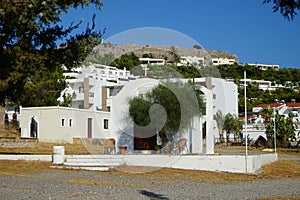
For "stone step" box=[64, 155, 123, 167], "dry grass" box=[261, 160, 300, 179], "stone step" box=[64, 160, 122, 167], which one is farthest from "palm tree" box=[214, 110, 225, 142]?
"stone step" box=[64, 160, 122, 167]

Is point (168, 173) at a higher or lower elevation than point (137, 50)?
lower

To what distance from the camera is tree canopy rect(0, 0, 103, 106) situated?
712 inches

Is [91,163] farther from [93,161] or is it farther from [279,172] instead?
[279,172]

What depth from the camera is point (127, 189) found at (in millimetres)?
12523

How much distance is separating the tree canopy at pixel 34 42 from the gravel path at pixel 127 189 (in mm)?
Result: 5916

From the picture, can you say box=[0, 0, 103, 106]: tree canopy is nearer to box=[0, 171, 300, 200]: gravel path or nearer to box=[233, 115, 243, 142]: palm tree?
box=[0, 171, 300, 200]: gravel path

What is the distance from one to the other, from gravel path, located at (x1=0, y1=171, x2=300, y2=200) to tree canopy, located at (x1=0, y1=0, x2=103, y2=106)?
592cm

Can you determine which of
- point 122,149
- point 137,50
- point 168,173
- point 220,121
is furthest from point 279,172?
point 220,121

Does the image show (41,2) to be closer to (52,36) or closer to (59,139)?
(52,36)

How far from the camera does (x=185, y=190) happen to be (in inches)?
490

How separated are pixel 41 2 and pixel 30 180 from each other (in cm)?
754

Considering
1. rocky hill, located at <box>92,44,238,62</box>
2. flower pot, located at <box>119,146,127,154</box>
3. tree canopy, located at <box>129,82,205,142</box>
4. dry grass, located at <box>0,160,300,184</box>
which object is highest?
rocky hill, located at <box>92,44,238,62</box>

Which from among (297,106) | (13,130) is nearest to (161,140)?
(13,130)

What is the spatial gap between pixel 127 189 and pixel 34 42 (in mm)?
10633
